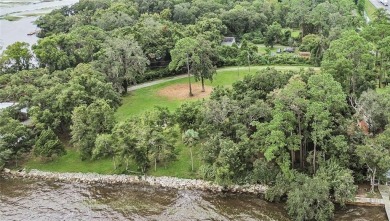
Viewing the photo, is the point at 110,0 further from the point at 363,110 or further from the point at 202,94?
the point at 363,110

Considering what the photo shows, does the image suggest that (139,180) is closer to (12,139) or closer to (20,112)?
(12,139)

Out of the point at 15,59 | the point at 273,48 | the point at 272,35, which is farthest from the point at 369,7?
the point at 15,59

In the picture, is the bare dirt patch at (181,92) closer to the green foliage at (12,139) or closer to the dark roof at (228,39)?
the green foliage at (12,139)

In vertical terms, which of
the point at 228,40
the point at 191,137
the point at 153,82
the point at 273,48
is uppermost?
the point at 228,40

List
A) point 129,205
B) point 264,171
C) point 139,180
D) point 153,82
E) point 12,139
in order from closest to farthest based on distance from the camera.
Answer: point 264,171 < point 129,205 < point 139,180 < point 12,139 < point 153,82

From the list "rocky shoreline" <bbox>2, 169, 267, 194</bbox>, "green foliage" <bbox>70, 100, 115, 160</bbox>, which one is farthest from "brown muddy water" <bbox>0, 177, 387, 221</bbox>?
"green foliage" <bbox>70, 100, 115, 160</bbox>

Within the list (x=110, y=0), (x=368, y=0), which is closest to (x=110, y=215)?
(x=110, y=0)

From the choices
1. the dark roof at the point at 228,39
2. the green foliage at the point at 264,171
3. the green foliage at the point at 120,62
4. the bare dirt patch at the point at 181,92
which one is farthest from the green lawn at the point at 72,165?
the dark roof at the point at 228,39
